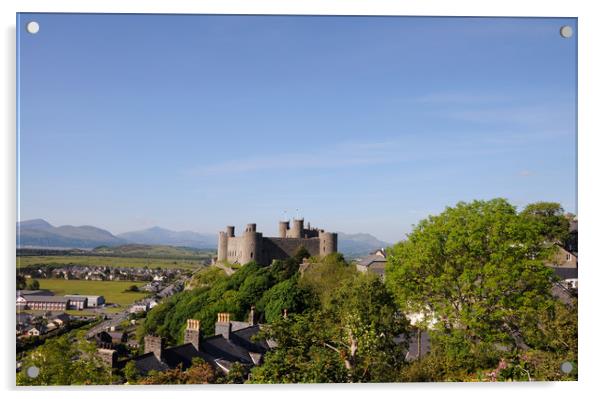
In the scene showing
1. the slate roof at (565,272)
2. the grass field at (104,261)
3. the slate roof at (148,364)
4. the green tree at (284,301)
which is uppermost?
the grass field at (104,261)

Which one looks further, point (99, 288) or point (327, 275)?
point (327, 275)

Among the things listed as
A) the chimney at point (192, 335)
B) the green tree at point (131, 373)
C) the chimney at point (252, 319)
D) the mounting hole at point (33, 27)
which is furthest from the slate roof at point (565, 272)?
the mounting hole at point (33, 27)

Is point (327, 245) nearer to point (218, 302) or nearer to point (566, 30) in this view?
point (218, 302)

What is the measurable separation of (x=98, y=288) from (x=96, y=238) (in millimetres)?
504

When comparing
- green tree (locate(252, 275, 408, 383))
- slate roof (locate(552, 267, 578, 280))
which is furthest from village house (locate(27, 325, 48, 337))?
slate roof (locate(552, 267, 578, 280))

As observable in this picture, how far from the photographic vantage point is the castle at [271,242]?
770 centimetres

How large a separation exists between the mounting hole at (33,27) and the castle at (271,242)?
2.77 meters

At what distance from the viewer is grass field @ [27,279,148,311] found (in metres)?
6.12

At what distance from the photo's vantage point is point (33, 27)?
5.82 meters

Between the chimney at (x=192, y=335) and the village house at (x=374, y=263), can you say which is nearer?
the chimney at (x=192, y=335)

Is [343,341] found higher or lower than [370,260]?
lower

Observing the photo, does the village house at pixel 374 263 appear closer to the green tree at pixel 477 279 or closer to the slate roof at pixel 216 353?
the green tree at pixel 477 279

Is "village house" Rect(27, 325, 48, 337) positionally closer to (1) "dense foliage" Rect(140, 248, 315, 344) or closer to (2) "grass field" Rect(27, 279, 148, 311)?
(2) "grass field" Rect(27, 279, 148, 311)

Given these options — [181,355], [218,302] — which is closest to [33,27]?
[181,355]
